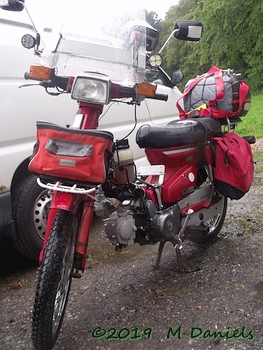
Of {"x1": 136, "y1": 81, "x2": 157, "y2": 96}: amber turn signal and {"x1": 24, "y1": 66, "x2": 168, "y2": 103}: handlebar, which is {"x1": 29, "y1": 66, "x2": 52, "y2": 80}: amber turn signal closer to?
{"x1": 24, "y1": 66, "x2": 168, "y2": 103}: handlebar

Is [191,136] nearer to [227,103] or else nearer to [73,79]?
[227,103]

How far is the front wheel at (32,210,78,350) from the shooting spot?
2164 millimetres

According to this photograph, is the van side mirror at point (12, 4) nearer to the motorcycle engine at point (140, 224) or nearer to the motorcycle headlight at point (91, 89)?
the motorcycle headlight at point (91, 89)

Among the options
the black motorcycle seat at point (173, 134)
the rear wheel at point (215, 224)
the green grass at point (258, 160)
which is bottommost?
the green grass at point (258, 160)

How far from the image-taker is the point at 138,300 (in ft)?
9.49

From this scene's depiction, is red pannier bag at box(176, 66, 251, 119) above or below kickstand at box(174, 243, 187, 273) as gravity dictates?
above

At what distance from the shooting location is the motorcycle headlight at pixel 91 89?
2330 mm

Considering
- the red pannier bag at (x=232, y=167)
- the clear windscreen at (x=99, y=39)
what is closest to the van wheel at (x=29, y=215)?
the clear windscreen at (x=99, y=39)

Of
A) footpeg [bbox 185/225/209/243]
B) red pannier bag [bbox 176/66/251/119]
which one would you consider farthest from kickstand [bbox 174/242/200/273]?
red pannier bag [bbox 176/66/251/119]

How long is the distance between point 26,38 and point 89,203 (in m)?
1.17

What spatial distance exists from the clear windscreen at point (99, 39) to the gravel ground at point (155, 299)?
153cm

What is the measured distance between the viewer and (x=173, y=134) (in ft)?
9.72

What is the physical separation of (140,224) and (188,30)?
4.45 feet

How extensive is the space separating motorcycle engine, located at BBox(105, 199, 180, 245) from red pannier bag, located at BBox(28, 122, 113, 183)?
56 cm
